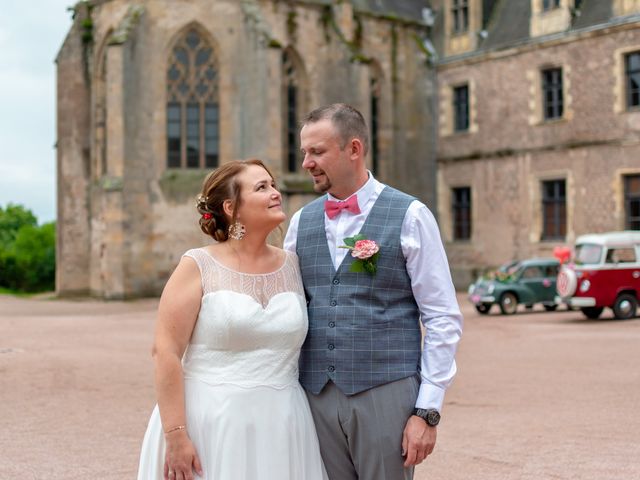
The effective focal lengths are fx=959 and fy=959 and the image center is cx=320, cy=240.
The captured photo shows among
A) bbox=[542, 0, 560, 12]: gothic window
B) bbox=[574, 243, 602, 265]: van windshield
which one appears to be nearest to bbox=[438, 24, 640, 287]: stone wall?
bbox=[542, 0, 560, 12]: gothic window

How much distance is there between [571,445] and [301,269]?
13.8ft

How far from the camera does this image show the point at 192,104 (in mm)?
27000

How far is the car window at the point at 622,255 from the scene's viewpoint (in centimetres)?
1970

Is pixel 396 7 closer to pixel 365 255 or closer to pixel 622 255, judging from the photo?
pixel 622 255

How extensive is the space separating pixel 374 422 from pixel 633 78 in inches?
984

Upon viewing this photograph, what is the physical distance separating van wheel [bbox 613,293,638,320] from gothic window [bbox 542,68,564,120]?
10.2m

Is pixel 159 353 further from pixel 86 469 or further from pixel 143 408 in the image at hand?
pixel 143 408

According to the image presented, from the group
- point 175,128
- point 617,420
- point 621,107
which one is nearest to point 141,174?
point 175,128

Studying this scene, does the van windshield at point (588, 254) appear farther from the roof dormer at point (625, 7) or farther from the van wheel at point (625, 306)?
the roof dormer at point (625, 7)

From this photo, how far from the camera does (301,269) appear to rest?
12.6 ft

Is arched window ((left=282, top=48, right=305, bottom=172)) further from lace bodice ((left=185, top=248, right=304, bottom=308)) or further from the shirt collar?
lace bodice ((left=185, top=248, right=304, bottom=308))

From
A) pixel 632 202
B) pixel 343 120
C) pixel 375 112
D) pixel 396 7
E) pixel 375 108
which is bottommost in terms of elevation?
pixel 343 120

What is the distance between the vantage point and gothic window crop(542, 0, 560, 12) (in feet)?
93.0

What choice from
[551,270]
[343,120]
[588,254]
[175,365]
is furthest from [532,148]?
[175,365]
